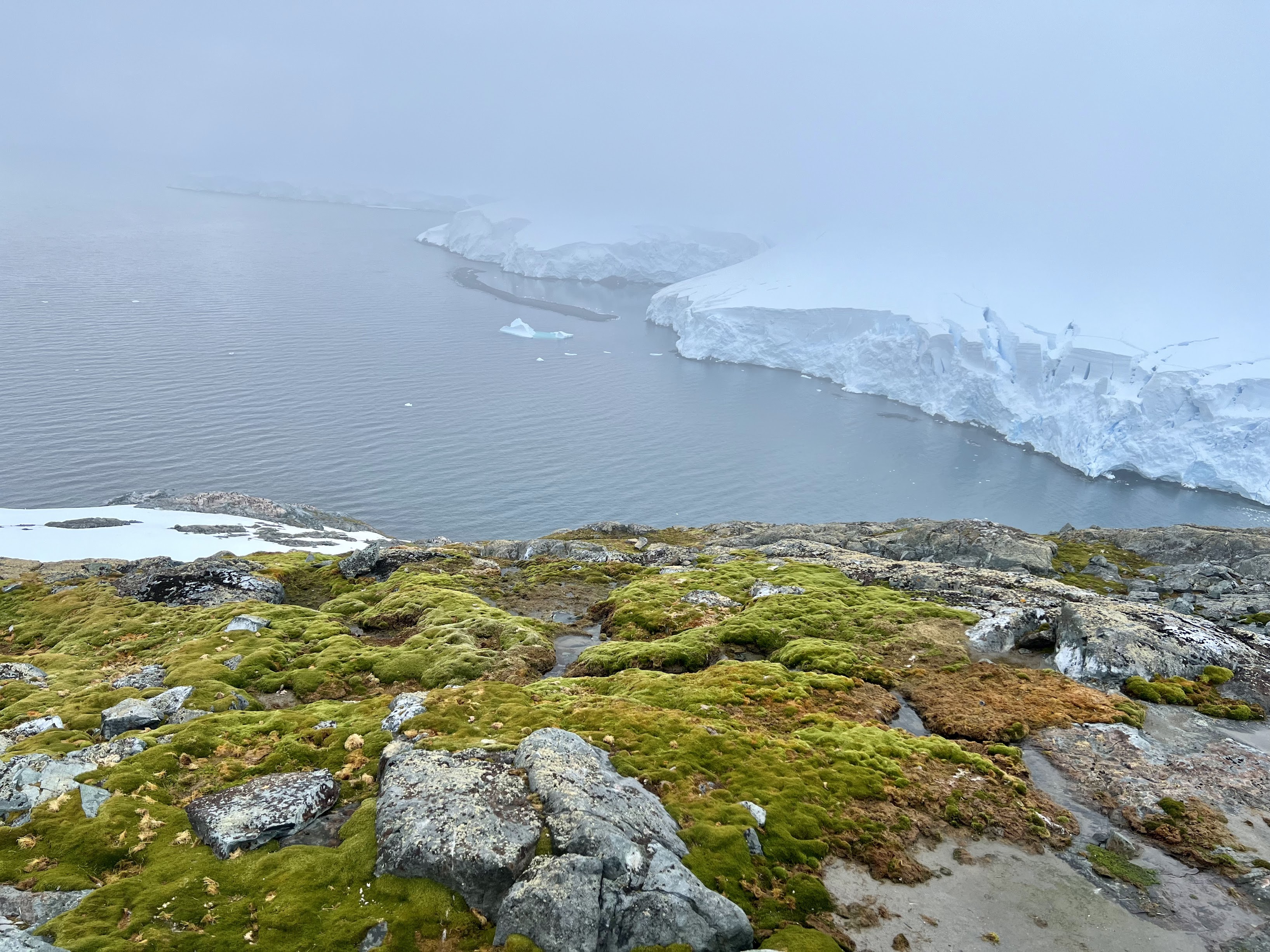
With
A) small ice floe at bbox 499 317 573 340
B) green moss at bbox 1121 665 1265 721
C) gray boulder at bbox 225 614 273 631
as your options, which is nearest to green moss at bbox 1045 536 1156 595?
green moss at bbox 1121 665 1265 721

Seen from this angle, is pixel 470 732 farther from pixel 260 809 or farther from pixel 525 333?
pixel 525 333

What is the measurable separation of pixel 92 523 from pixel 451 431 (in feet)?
178

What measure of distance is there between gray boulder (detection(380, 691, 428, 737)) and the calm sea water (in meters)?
63.3

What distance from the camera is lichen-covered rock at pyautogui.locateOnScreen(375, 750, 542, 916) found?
13391 millimetres

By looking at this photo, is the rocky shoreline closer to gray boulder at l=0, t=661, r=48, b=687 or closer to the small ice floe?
gray boulder at l=0, t=661, r=48, b=687

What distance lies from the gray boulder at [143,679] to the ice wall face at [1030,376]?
12626cm

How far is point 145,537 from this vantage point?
5534 cm

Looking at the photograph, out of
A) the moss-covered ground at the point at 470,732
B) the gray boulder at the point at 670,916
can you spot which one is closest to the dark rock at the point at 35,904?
the moss-covered ground at the point at 470,732

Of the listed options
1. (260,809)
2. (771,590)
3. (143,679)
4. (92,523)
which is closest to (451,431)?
(92,523)

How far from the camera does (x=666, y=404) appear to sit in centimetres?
13062

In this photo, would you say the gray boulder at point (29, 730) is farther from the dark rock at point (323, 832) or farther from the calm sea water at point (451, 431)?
the calm sea water at point (451, 431)

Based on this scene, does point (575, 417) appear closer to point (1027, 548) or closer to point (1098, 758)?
point (1027, 548)

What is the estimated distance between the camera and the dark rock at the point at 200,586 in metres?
34.1

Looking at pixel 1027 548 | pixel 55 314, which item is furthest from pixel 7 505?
pixel 1027 548
